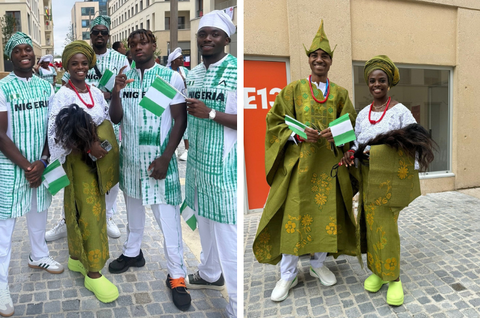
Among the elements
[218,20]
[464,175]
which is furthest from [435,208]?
[218,20]

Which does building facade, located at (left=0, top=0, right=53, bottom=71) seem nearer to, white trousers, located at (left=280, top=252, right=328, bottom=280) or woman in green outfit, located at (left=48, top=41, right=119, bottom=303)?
woman in green outfit, located at (left=48, top=41, right=119, bottom=303)

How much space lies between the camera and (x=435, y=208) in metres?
5.91

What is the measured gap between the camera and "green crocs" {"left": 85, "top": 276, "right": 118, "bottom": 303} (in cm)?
299

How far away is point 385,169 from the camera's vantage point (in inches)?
121

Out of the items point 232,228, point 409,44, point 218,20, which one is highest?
point 409,44

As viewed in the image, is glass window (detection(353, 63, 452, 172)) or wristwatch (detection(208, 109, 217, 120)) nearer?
wristwatch (detection(208, 109, 217, 120))

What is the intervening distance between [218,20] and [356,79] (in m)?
3.94

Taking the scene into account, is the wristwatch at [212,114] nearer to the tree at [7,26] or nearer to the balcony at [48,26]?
the balcony at [48,26]

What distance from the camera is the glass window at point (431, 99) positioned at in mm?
6582

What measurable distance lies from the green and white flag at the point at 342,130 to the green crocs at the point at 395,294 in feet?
4.14

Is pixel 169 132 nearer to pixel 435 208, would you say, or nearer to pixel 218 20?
pixel 218 20

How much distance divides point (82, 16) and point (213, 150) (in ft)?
4.65

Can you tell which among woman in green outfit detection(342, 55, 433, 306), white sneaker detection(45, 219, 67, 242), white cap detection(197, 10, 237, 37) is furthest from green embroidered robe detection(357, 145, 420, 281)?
white sneaker detection(45, 219, 67, 242)

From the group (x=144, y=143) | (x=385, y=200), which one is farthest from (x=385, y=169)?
(x=144, y=143)
